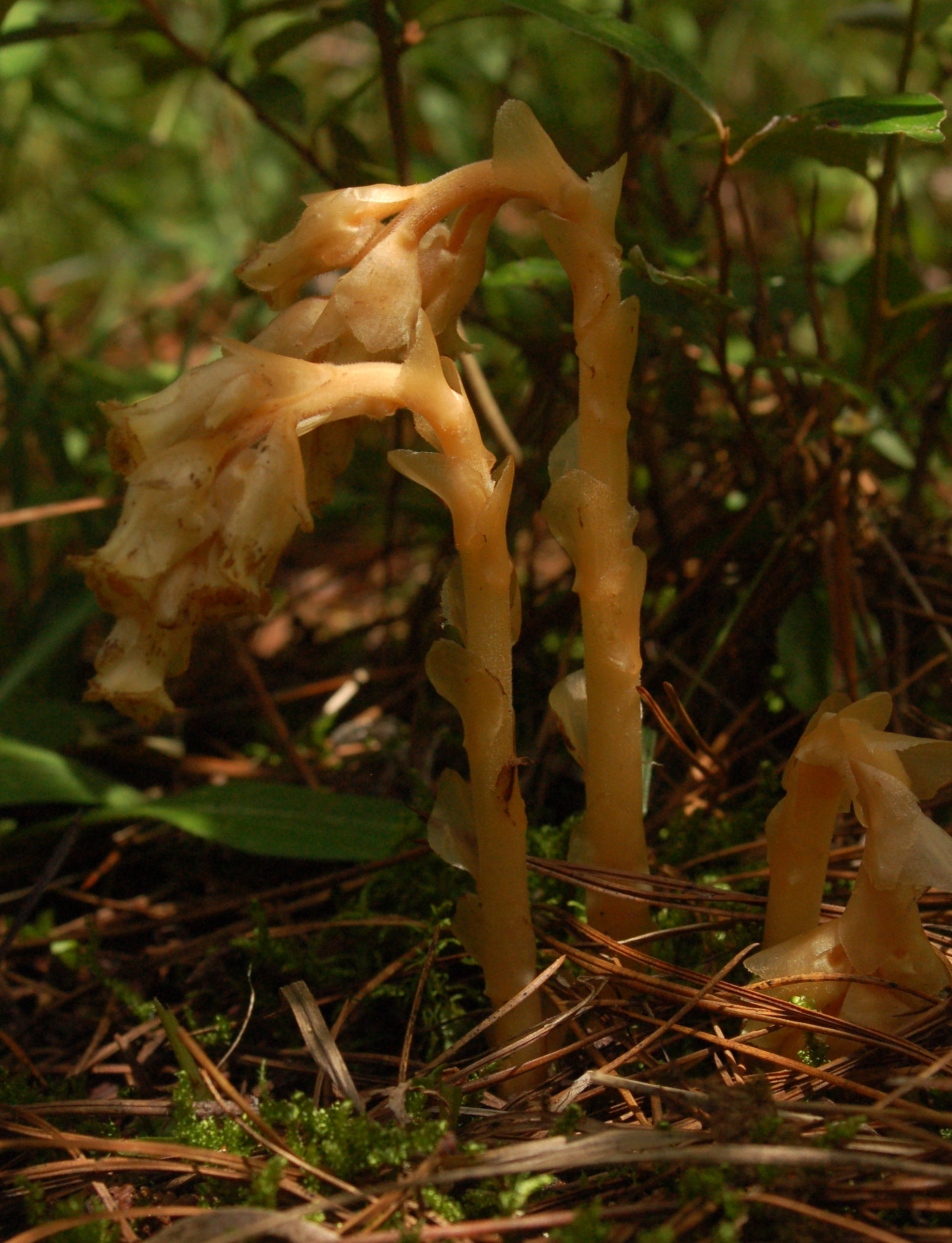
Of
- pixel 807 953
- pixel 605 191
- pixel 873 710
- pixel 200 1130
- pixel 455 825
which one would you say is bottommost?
pixel 200 1130

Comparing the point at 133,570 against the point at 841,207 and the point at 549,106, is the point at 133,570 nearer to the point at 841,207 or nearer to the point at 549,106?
the point at 549,106

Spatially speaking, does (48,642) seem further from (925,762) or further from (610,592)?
(925,762)

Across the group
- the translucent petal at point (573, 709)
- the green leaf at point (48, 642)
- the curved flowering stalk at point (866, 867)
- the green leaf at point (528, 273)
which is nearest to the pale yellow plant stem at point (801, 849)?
the curved flowering stalk at point (866, 867)

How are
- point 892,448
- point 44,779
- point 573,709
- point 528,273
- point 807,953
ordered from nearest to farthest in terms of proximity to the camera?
point 807,953, point 573,709, point 528,273, point 44,779, point 892,448

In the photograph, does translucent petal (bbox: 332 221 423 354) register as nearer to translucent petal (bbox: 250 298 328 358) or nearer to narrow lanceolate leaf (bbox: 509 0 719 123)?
translucent petal (bbox: 250 298 328 358)

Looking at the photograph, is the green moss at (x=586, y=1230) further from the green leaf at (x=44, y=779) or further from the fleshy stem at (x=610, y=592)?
the green leaf at (x=44, y=779)

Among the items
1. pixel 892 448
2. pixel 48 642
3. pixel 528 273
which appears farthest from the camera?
pixel 48 642

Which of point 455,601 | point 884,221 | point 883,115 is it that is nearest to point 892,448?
point 884,221
